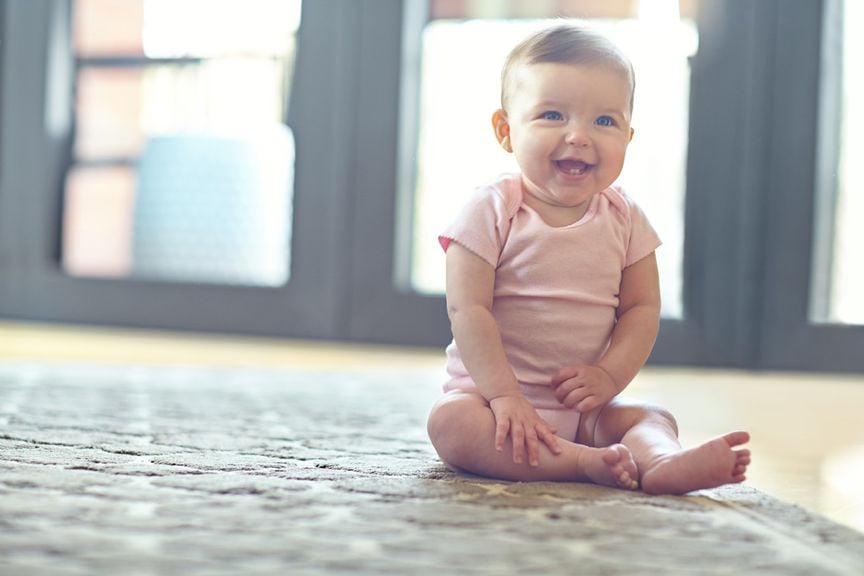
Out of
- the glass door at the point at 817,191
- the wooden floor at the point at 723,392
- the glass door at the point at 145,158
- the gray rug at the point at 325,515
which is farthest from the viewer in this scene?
the glass door at the point at 145,158

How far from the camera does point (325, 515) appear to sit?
2.54 feet

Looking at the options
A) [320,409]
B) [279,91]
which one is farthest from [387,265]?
[320,409]

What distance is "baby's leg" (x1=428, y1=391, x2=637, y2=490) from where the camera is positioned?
92 cm

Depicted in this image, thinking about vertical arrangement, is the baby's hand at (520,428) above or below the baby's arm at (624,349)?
below

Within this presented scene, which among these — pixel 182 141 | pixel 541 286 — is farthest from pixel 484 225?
pixel 182 141

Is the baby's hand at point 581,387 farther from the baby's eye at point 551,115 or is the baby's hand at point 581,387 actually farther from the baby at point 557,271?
the baby's eye at point 551,115

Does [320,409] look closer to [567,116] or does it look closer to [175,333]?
[567,116]

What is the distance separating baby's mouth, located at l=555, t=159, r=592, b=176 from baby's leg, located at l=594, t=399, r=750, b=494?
212 mm

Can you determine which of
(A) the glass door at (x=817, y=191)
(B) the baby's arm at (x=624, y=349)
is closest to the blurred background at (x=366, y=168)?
(A) the glass door at (x=817, y=191)

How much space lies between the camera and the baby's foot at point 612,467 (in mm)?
916

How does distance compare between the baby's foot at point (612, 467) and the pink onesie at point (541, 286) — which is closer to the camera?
the baby's foot at point (612, 467)

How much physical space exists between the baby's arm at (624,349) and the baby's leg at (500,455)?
6 centimetres

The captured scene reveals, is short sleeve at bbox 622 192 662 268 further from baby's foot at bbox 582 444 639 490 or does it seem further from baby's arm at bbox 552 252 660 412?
baby's foot at bbox 582 444 639 490

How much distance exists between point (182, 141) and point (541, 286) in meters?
1.95
